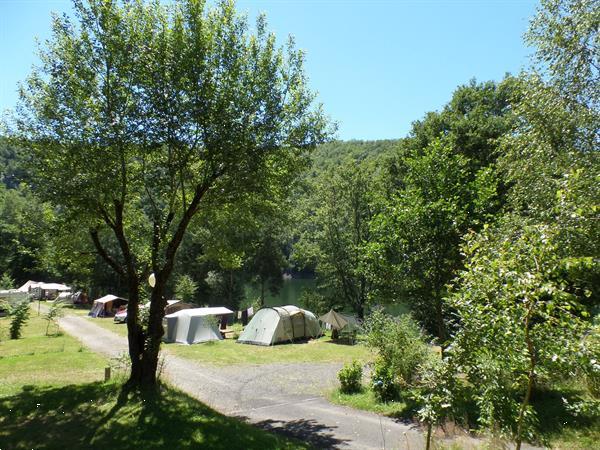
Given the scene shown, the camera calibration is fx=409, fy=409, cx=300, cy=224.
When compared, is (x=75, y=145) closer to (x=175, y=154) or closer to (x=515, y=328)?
(x=175, y=154)

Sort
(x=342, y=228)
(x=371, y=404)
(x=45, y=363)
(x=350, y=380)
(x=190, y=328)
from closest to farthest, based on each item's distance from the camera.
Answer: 1. (x=371, y=404)
2. (x=350, y=380)
3. (x=45, y=363)
4. (x=190, y=328)
5. (x=342, y=228)

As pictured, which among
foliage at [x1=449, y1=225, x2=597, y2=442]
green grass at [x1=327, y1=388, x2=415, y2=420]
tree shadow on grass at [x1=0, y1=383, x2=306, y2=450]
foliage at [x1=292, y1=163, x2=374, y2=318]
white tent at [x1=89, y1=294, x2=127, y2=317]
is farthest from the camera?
white tent at [x1=89, y1=294, x2=127, y2=317]

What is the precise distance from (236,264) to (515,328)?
33.9 ft

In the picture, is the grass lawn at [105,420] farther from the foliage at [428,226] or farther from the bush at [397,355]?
the foliage at [428,226]

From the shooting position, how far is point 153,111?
960 cm

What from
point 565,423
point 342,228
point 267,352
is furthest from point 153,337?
point 342,228

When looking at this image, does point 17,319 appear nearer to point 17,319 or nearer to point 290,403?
point 17,319

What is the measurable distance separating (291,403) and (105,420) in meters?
5.09

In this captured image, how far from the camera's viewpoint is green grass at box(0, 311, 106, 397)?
12.8m

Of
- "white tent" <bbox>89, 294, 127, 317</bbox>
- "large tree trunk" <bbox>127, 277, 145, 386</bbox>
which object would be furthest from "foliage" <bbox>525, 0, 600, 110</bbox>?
"white tent" <bbox>89, 294, 127, 317</bbox>

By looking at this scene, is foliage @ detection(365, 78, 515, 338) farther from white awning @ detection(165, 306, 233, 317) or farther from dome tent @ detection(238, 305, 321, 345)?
white awning @ detection(165, 306, 233, 317)

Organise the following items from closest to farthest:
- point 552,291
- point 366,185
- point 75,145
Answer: point 552,291
point 75,145
point 366,185

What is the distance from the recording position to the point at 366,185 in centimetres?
3356

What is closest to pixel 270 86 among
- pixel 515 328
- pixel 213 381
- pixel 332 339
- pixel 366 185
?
pixel 515 328
